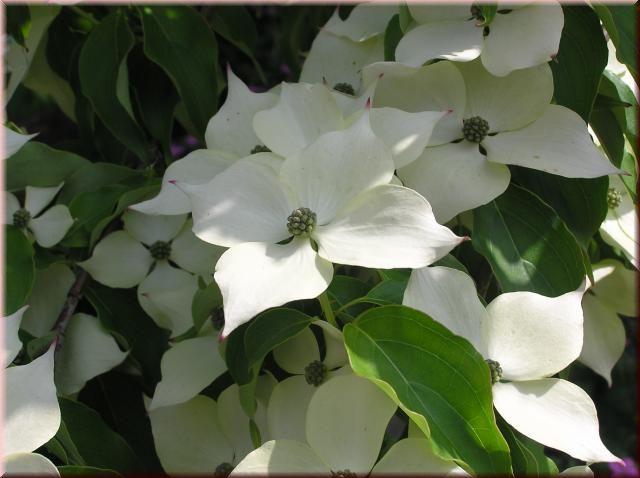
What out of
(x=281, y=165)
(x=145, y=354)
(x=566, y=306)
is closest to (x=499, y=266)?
(x=566, y=306)

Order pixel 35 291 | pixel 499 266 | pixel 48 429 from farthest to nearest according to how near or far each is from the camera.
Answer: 1. pixel 35 291
2. pixel 499 266
3. pixel 48 429

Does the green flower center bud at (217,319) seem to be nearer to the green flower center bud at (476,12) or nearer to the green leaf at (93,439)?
the green leaf at (93,439)

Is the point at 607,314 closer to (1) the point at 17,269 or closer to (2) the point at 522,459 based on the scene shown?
(2) the point at 522,459

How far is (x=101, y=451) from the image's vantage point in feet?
2.45

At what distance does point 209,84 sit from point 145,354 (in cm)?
32

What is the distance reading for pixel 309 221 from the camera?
2.17 ft

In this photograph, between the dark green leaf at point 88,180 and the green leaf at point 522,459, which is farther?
the dark green leaf at point 88,180

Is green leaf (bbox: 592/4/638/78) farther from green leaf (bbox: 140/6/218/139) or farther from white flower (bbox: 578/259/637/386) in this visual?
green leaf (bbox: 140/6/218/139)

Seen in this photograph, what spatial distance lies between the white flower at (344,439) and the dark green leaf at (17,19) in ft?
1.99

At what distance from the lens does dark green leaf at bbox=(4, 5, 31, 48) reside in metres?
0.98

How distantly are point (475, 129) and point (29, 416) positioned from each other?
1.50ft

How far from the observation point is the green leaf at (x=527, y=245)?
738 mm

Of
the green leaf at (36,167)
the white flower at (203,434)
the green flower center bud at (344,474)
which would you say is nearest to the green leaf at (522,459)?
the green flower center bud at (344,474)

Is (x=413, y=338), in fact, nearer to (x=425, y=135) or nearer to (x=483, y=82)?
(x=425, y=135)
